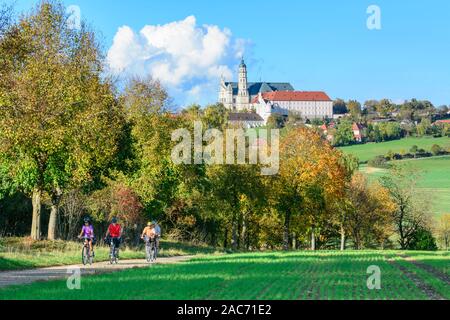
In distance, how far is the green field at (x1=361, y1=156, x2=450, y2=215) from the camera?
13412 cm

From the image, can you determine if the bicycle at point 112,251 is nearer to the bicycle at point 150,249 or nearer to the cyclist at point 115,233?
the cyclist at point 115,233

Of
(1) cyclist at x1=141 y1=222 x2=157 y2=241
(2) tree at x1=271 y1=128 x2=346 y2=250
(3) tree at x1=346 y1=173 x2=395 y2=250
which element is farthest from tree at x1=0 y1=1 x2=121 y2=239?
(3) tree at x1=346 y1=173 x2=395 y2=250

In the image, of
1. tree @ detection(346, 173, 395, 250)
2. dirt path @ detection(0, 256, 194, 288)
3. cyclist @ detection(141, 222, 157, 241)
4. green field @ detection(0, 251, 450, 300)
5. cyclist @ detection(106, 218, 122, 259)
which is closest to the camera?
green field @ detection(0, 251, 450, 300)

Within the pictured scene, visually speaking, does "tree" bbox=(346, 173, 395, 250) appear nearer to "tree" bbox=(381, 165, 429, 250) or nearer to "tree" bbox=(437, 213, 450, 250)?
"tree" bbox=(381, 165, 429, 250)

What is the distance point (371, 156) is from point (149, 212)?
125 metres

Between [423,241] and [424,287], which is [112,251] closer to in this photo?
[424,287]

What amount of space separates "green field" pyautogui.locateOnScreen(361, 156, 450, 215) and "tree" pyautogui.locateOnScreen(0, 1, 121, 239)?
270 ft

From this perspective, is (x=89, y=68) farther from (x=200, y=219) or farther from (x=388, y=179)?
(x=388, y=179)

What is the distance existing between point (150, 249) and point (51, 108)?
1227 cm

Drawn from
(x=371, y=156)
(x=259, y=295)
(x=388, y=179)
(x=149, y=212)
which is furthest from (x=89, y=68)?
(x=371, y=156)

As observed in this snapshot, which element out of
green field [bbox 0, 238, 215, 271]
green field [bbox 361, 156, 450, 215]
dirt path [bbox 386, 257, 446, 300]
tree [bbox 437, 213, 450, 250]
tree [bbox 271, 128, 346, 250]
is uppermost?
green field [bbox 361, 156, 450, 215]

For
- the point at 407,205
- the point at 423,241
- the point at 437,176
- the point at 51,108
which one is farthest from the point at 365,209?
the point at 437,176

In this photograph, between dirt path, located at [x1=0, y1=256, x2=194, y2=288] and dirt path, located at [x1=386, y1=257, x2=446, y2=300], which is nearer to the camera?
dirt path, located at [x1=386, y1=257, x2=446, y2=300]
